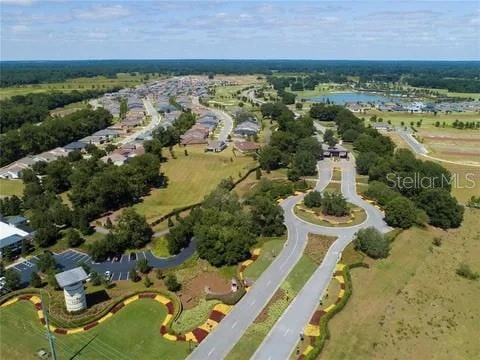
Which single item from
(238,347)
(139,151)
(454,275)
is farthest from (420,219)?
(139,151)

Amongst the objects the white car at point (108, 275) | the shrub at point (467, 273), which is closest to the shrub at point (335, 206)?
the shrub at point (467, 273)

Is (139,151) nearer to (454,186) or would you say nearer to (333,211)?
(333,211)

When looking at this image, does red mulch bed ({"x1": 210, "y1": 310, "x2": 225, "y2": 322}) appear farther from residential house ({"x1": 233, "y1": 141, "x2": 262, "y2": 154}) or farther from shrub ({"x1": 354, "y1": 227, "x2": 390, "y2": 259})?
residential house ({"x1": 233, "y1": 141, "x2": 262, "y2": 154})

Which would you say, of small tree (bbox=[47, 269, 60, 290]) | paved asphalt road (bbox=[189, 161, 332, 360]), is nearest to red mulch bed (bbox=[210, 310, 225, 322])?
paved asphalt road (bbox=[189, 161, 332, 360])

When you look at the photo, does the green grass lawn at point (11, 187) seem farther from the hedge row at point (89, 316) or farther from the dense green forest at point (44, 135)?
the hedge row at point (89, 316)

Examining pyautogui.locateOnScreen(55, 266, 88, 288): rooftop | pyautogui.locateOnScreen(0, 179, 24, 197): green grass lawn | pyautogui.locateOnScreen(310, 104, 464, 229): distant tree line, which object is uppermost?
pyautogui.locateOnScreen(310, 104, 464, 229): distant tree line

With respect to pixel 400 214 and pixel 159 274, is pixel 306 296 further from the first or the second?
pixel 400 214

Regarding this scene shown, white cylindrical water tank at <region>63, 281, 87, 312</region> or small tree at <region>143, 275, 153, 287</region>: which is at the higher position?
white cylindrical water tank at <region>63, 281, 87, 312</region>
